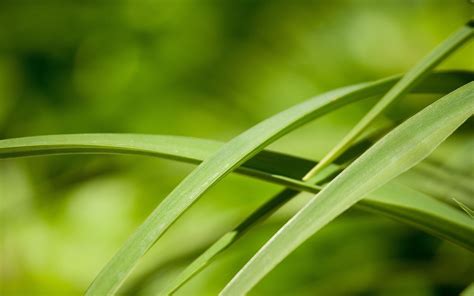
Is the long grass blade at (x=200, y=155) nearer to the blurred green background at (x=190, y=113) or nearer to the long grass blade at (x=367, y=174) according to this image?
the long grass blade at (x=367, y=174)

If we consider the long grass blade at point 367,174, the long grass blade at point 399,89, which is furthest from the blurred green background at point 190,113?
the long grass blade at point 367,174

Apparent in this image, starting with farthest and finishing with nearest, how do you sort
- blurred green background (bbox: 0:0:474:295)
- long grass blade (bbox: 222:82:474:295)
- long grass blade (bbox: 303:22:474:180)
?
1. blurred green background (bbox: 0:0:474:295)
2. long grass blade (bbox: 303:22:474:180)
3. long grass blade (bbox: 222:82:474:295)

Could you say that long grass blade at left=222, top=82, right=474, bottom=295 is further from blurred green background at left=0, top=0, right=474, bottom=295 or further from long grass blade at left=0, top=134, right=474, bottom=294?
blurred green background at left=0, top=0, right=474, bottom=295

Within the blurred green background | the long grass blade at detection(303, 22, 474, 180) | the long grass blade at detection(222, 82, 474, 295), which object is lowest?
A: the long grass blade at detection(222, 82, 474, 295)

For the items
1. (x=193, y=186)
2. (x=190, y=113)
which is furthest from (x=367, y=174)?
(x=190, y=113)

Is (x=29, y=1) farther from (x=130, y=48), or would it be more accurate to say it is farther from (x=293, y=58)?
(x=293, y=58)

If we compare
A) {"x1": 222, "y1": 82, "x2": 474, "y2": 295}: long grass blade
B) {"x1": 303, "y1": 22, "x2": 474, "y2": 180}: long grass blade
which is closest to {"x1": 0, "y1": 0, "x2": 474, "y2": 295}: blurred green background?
{"x1": 303, "y1": 22, "x2": 474, "y2": 180}: long grass blade
